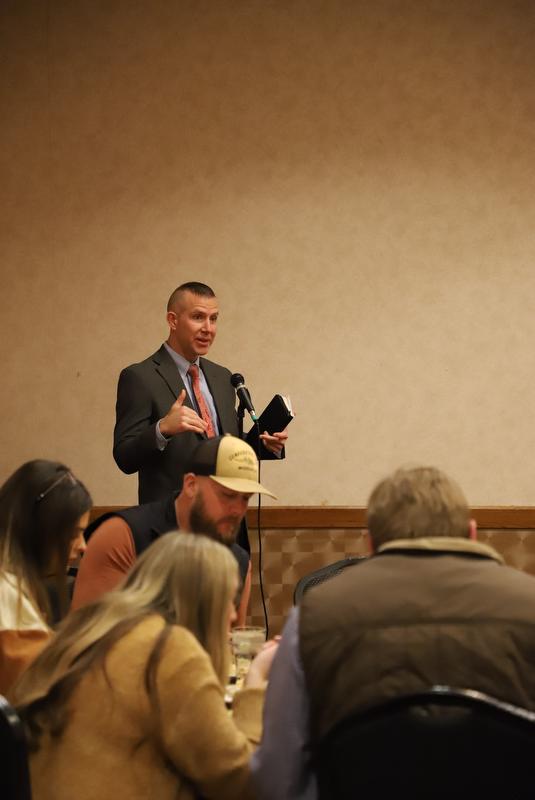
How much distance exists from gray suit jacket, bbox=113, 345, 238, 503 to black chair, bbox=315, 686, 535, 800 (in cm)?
239

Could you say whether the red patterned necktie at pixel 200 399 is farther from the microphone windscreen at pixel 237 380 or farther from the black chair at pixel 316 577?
the black chair at pixel 316 577

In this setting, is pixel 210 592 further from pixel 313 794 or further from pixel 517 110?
pixel 517 110

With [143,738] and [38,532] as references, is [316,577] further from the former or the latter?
[143,738]

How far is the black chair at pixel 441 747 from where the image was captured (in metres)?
1.36

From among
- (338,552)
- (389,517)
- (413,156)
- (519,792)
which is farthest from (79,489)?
(413,156)

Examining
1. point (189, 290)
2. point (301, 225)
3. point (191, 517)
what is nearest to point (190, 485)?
point (191, 517)

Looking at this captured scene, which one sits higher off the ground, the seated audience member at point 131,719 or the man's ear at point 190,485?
the man's ear at point 190,485

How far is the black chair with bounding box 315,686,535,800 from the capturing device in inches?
53.4

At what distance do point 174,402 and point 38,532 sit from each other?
1535 mm

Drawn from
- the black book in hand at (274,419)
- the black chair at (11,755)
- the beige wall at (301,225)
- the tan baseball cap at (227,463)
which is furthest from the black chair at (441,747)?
the beige wall at (301,225)

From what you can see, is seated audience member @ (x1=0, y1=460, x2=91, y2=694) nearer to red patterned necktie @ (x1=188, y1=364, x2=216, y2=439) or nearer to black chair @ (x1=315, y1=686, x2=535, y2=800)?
black chair @ (x1=315, y1=686, x2=535, y2=800)

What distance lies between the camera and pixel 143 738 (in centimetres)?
169

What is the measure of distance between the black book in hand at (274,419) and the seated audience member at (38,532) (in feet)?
4.96

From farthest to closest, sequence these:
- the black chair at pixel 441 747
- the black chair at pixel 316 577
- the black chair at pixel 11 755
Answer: the black chair at pixel 316 577 → the black chair at pixel 11 755 → the black chair at pixel 441 747
